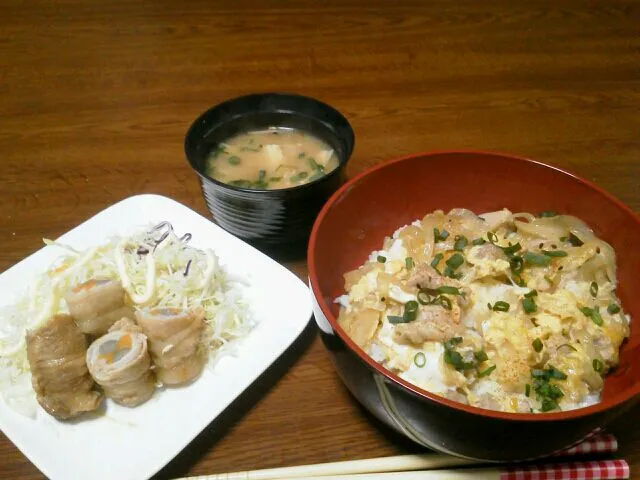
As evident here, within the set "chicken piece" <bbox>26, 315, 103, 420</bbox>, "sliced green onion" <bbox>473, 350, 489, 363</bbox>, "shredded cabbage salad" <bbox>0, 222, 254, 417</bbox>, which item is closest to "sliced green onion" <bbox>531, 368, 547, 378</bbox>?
"sliced green onion" <bbox>473, 350, 489, 363</bbox>

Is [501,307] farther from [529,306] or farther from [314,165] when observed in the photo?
[314,165]

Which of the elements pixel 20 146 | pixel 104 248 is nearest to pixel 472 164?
pixel 104 248

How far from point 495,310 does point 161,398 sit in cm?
90

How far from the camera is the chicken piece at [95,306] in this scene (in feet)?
4.76

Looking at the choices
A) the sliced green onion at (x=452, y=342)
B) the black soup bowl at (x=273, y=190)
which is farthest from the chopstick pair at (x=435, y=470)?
Answer: the black soup bowl at (x=273, y=190)

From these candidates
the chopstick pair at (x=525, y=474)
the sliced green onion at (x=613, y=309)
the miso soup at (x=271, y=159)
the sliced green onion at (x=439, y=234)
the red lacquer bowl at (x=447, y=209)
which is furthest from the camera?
the miso soup at (x=271, y=159)

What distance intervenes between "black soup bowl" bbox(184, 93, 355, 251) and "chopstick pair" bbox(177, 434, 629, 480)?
78cm

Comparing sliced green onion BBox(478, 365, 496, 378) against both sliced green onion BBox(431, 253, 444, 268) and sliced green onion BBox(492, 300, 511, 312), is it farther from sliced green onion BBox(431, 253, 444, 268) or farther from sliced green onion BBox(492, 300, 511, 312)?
sliced green onion BBox(431, 253, 444, 268)

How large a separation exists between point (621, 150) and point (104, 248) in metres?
2.14

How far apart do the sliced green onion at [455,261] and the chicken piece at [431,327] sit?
178 mm

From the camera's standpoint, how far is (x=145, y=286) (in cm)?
166

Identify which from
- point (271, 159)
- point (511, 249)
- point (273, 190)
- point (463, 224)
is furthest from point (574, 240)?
point (271, 159)

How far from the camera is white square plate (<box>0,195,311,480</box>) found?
4.06 feet

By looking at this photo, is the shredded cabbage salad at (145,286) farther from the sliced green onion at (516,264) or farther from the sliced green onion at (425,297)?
the sliced green onion at (516,264)
